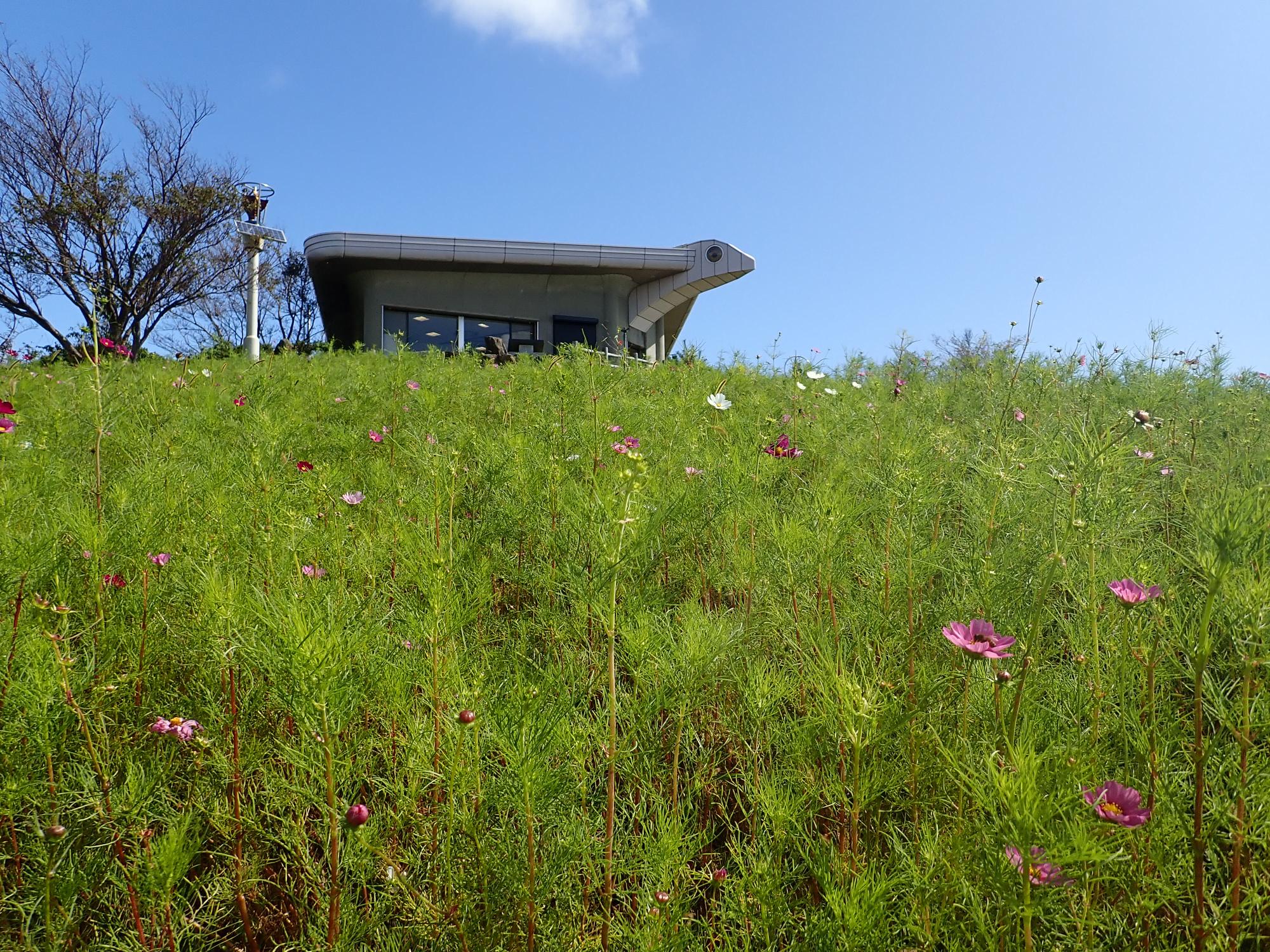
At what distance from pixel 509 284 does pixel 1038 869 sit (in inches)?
688

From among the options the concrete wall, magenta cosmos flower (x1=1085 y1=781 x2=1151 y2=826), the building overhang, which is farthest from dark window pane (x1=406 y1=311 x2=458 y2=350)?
magenta cosmos flower (x1=1085 y1=781 x2=1151 y2=826)

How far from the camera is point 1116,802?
89 cm

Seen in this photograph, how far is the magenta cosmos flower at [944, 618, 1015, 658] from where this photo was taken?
109cm

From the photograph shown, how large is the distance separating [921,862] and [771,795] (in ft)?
0.84

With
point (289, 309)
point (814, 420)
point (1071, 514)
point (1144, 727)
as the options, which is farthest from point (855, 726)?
point (289, 309)

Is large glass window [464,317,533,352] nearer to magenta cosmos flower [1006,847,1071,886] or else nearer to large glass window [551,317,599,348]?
large glass window [551,317,599,348]

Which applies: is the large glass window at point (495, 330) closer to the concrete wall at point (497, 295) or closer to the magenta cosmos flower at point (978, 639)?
the concrete wall at point (497, 295)

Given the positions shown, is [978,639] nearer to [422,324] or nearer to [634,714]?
[634,714]

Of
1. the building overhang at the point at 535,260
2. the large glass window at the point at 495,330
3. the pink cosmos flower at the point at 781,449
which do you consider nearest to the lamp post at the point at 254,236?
the building overhang at the point at 535,260

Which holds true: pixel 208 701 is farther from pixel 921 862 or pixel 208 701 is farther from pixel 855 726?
pixel 921 862

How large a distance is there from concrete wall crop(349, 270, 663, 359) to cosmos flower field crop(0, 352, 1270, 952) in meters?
14.9

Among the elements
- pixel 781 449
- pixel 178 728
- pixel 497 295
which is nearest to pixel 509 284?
pixel 497 295

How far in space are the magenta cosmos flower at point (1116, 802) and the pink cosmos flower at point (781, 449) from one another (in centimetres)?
191

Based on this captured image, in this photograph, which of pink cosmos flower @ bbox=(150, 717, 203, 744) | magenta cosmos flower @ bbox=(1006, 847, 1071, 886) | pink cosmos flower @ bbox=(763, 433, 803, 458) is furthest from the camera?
pink cosmos flower @ bbox=(763, 433, 803, 458)
